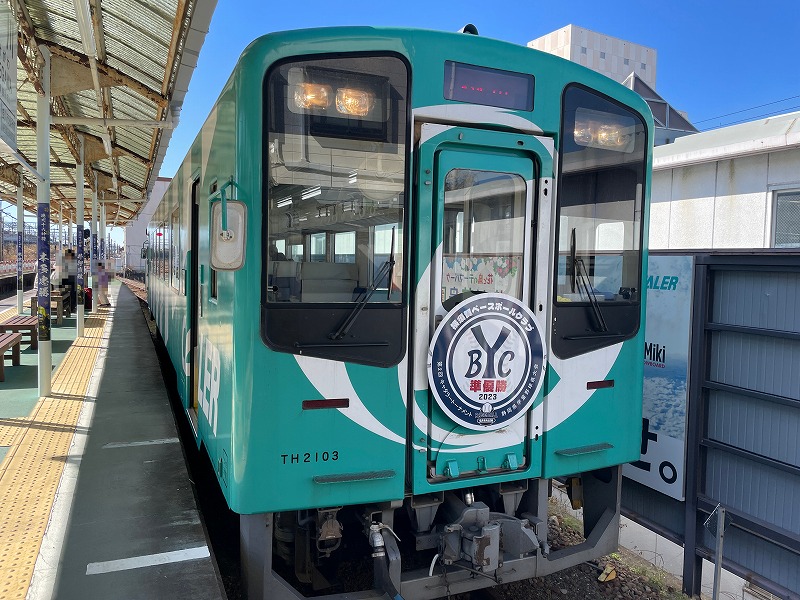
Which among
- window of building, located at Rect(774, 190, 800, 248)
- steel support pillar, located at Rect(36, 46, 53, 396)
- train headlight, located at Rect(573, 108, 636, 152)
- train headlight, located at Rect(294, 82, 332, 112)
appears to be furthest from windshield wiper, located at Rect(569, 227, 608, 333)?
window of building, located at Rect(774, 190, 800, 248)

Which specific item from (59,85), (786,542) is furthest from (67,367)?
(786,542)

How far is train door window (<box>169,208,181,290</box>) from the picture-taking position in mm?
6227

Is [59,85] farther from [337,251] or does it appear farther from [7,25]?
[337,251]

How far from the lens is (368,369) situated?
2.94m

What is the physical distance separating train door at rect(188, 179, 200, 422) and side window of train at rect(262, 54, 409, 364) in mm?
2154

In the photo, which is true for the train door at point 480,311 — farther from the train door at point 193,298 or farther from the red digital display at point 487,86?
the train door at point 193,298

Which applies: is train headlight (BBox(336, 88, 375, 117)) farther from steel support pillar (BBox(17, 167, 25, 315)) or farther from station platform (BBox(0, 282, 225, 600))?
steel support pillar (BBox(17, 167, 25, 315))

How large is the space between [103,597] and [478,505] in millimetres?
1809

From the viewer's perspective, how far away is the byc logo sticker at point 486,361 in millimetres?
3031

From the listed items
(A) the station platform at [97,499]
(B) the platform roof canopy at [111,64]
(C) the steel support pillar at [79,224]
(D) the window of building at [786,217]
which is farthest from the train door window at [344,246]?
(C) the steel support pillar at [79,224]

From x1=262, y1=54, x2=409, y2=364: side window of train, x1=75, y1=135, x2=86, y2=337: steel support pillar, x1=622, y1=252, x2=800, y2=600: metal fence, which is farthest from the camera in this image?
x1=75, y1=135, x2=86, y2=337: steel support pillar

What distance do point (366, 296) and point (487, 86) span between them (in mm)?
1210

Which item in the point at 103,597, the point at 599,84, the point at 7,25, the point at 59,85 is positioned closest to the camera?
the point at 103,597

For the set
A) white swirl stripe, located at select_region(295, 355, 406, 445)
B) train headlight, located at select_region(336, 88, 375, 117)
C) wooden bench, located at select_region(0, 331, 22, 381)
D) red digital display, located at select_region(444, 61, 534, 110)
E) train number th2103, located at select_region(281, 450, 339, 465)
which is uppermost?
red digital display, located at select_region(444, 61, 534, 110)
